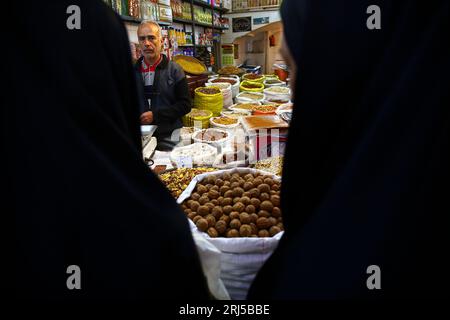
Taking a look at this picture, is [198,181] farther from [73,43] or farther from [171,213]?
[73,43]

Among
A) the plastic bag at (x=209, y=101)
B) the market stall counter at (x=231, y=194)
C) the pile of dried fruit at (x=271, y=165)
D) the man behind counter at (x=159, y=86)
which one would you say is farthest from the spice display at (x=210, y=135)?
the plastic bag at (x=209, y=101)

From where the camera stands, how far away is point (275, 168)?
1.84 meters

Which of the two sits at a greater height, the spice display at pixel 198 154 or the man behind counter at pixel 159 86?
the man behind counter at pixel 159 86

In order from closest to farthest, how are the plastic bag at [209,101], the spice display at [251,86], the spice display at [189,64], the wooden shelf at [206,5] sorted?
the plastic bag at [209,101] < the spice display at [189,64] < the spice display at [251,86] < the wooden shelf at [206,5]

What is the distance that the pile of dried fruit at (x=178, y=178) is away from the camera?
1592 mm

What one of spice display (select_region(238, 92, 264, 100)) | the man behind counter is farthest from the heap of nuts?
spice display (select_region(238, 92, 264, 100))

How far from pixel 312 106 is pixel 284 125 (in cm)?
143

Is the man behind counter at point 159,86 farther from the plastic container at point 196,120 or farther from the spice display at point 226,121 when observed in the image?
the spice display at point 226,121

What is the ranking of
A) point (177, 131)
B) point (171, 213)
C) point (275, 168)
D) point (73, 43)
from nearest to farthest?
point (73, 43) < point (171, 213) < point (275, 168) < point (177, 131)

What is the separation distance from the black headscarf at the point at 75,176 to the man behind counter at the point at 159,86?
225 cm

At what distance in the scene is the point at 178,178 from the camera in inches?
67.1

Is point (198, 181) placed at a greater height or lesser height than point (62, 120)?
lesser

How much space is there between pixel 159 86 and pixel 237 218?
7.19ft

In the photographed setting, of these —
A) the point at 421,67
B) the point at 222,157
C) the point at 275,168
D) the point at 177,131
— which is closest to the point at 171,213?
the point at 421,67
